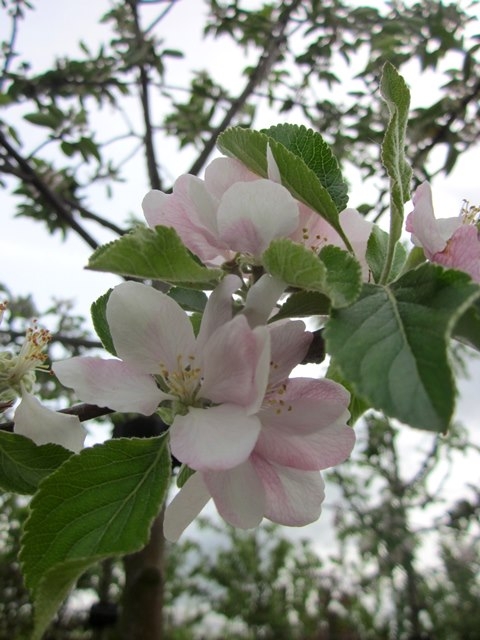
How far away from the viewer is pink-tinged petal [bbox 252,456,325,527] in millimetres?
450

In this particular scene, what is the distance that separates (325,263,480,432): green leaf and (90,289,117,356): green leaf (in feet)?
0.80

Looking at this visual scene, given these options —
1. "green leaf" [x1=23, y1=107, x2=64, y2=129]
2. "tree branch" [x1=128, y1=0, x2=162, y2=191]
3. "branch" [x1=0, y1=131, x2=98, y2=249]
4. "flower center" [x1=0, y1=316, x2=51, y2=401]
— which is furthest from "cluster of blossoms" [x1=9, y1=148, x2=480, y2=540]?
"tree branch" [x1=128, y1=0, x2=162, y2=191]

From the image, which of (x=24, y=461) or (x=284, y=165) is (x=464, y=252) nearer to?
(x=284, y=165)

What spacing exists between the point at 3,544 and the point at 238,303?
16.2 feet

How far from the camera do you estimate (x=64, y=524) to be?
0.39 metres

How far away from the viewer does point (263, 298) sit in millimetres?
392

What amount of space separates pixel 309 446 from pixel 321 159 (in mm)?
231

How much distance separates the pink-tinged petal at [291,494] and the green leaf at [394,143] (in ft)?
0.54

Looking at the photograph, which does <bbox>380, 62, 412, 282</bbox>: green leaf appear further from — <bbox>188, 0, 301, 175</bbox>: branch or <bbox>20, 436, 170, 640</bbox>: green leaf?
<bbox>188, 0, 301, 175</bbox>: branch

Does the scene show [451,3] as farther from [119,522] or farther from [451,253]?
[119,522]

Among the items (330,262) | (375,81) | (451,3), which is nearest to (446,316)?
(330,262)

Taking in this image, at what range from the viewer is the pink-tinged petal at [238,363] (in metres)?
0.36

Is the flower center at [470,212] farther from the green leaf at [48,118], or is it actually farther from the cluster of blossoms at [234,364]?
the green leaf at [48,118]

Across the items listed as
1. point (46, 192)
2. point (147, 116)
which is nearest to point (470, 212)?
point (46, 192)
